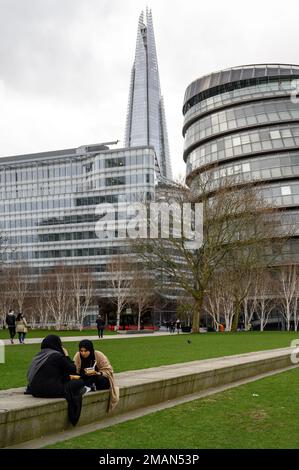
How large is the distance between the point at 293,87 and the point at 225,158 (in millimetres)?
14671

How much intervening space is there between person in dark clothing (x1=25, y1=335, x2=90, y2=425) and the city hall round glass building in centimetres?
7317

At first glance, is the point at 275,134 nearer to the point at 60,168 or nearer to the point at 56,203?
the point at 56,203

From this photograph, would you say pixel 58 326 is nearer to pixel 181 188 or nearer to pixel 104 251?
pixel 181 188

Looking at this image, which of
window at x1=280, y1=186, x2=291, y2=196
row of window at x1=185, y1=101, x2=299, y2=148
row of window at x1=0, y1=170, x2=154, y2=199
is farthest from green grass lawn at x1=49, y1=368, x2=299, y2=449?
row of window at x1=0, y1=170, x2=154, y2=199

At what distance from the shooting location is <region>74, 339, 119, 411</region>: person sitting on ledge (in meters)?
9.37

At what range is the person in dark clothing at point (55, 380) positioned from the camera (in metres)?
8.43

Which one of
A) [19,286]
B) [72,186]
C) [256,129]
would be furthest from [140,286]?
[72,186]

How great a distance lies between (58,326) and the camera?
7338 centimetres

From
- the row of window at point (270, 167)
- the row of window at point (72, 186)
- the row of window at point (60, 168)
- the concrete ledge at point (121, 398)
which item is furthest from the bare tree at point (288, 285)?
the row of window at point (60, 168)

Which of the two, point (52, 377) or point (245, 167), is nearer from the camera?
point (52, 377)

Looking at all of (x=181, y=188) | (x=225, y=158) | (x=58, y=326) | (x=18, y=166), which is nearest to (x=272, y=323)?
(x=225, y=158)

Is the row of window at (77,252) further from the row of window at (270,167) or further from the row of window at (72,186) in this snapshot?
the row of window at (270,167)

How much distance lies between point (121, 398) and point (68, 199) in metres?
118

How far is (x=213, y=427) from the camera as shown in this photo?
329 inches
